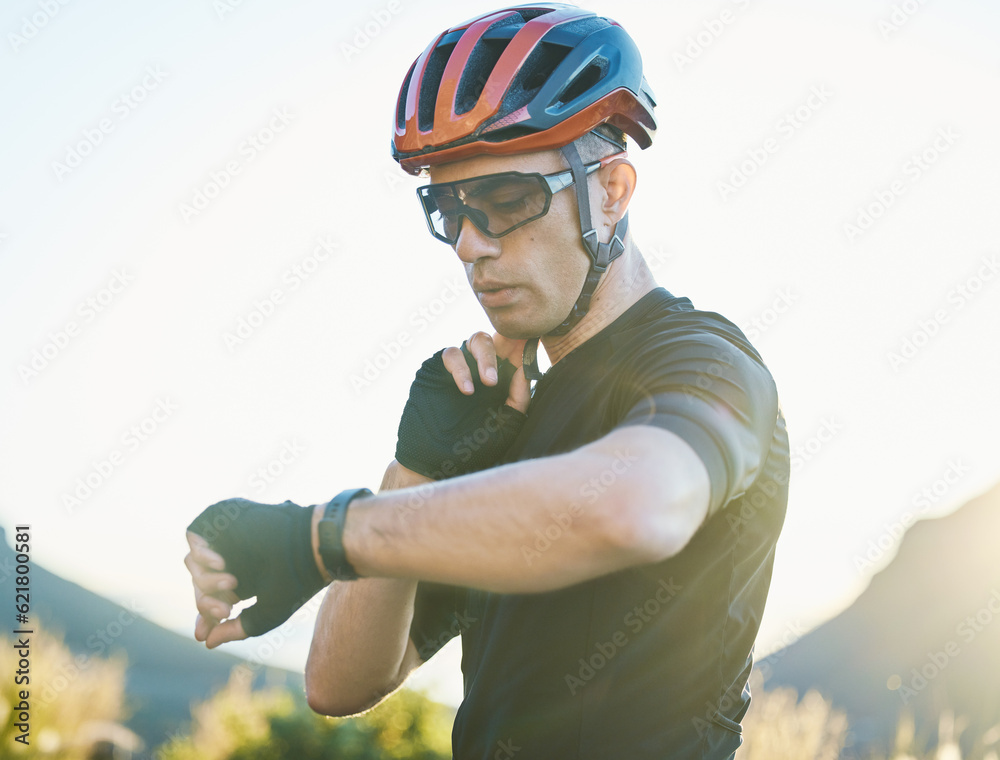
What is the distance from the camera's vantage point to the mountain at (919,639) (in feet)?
43.2

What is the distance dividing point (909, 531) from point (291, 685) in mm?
15617

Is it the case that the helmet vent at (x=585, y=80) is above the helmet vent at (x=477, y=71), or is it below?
below

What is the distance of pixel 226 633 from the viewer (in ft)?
6.06

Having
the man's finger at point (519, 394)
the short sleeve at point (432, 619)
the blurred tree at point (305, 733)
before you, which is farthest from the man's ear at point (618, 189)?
the blurred tree at point (305, 733)

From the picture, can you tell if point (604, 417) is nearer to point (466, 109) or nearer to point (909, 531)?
point (466, 109)

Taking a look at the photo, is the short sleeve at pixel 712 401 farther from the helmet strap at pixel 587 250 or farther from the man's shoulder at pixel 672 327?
the helmet strap at pixel 587 250

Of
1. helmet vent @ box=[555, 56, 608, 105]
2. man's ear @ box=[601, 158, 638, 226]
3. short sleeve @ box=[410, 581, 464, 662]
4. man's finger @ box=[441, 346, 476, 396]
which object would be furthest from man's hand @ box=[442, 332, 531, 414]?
helmet vent @ box=[555, 56, 608, 105]

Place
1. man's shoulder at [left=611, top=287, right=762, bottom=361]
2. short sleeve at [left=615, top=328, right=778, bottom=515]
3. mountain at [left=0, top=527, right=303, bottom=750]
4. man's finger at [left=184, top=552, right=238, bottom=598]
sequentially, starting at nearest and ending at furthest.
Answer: short sleeve at [left=615, top=328, right=778, bottom=515] → man's finger at [left=184, top=552, right=238, bottom=598] → man's shoulder at [left=611, top=287, right=762, bottom=361] → mountain at [left=0, top=527, right=303, bottom=750]

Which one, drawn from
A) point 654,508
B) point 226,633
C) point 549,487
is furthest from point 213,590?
point 654,508

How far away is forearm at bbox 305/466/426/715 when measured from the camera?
2867mm

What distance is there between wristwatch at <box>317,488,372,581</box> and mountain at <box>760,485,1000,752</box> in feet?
45.0

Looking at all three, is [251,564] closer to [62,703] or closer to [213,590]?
[213,590]

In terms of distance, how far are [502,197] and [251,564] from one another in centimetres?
165

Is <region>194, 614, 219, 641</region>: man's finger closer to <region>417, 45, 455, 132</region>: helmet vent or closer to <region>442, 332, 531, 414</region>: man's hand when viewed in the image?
<region>442, 332, 531, 414</region>: man's hand
